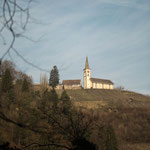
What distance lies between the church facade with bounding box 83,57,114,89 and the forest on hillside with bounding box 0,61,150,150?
43995 millimetres

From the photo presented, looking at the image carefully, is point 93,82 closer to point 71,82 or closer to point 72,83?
point 72,83

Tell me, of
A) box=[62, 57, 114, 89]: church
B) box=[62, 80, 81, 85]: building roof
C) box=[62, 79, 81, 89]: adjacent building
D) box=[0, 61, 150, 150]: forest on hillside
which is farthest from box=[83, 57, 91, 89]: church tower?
box=[0, 61, 150, 150]: forest on hillside

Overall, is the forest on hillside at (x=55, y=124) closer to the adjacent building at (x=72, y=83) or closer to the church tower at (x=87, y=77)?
the church tower at (x=87, y=77)

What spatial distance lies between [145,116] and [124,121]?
578 cm

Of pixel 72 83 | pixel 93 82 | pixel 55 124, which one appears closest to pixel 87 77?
pixel 93 82

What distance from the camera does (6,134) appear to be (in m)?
21.5

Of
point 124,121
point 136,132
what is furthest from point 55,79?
point 136,132

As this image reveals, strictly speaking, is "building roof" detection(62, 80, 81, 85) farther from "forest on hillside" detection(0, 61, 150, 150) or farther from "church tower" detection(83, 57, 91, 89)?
"forest on hillside" detection(0, 61, 150, 150)

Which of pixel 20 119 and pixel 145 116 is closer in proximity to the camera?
pixel 20 119

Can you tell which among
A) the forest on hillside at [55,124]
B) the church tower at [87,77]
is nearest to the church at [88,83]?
the church tower at [87,77]

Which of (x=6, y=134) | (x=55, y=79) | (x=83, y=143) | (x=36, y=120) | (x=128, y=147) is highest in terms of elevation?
(x=55, y=79)

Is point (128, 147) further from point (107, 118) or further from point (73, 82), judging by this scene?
point (73, 82)

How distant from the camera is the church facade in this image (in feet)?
331

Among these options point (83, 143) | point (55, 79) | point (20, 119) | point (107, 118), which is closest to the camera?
point (83, 143)
